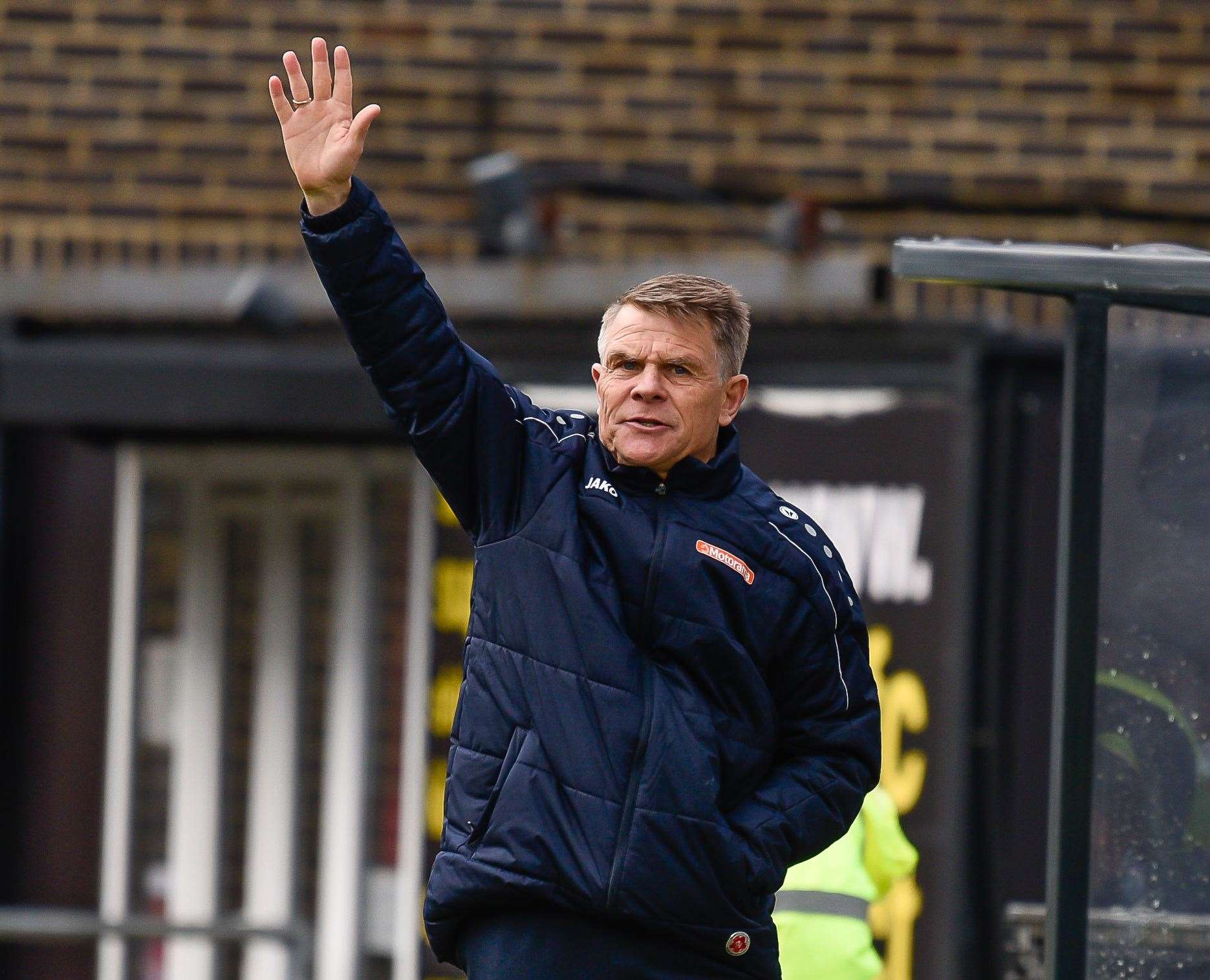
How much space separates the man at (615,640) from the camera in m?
2.69

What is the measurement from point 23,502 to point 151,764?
1038 millimetres

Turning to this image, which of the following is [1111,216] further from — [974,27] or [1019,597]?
[1019,597]

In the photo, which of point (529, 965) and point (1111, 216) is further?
point (1111, 216)

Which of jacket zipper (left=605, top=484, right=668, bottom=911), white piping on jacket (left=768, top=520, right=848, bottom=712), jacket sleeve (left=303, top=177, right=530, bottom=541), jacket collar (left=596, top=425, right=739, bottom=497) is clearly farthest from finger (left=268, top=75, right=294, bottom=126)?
white piping on jacket (left=768, top=520, right=848, bottom=712)

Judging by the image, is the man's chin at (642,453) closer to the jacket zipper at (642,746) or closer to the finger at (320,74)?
the jacket zipper at (642,746)

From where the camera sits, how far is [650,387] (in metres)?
2.81

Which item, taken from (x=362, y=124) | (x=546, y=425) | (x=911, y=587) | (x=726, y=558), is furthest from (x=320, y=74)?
(x=911, y=587)

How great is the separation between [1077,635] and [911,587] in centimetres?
288

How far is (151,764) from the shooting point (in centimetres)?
714

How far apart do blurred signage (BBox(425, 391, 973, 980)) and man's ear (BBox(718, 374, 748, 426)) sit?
3.30 metres

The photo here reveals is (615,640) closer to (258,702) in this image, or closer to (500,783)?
(500,783)

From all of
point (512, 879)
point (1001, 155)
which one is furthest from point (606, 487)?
point (1001, 155)

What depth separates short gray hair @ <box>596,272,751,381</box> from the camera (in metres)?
2.83

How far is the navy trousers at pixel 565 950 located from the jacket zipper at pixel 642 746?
7cm
